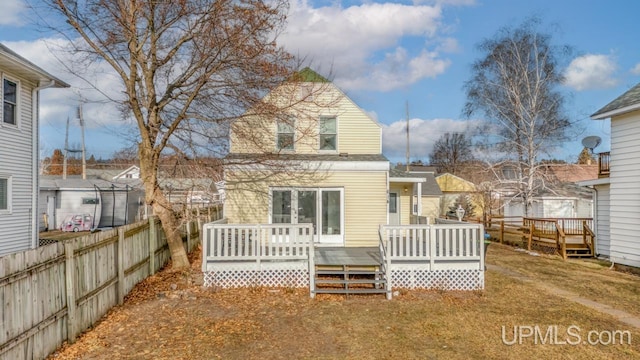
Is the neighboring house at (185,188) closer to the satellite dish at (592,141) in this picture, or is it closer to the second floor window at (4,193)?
the second floor window at (4,193)

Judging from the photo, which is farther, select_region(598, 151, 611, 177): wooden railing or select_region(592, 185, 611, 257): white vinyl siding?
select_region(598, 151, 611, 177): wooden railing

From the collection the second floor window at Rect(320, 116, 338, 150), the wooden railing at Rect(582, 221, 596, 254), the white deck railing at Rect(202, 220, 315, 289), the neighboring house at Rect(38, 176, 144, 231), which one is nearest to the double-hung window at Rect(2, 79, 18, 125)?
the white deck railing at Rect(202, 220, 315, 289)

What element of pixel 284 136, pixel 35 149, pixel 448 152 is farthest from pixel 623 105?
pixel 448 152

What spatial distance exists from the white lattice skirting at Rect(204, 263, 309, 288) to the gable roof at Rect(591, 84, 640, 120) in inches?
420

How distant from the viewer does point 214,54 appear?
9.23 m

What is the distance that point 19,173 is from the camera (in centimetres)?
1230

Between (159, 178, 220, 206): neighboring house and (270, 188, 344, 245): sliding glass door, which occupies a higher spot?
(159, 178, 220, 206): neighboring house

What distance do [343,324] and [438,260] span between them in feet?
11.2

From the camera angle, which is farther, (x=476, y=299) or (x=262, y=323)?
(x=476, y=299)

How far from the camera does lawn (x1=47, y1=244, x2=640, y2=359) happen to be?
5402 millimetres

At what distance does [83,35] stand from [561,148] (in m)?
22.3

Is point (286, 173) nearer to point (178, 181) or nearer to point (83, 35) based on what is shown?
point (178, 181)

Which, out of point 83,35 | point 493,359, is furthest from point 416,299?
point 83,35

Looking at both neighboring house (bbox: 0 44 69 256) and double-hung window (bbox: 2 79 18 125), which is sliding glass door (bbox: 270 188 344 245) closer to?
neighboring house (bbox: 0 44 69 256)
